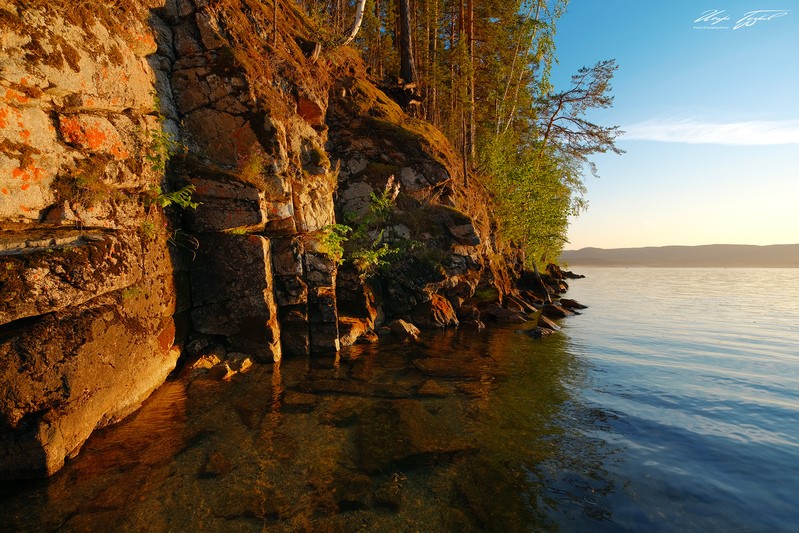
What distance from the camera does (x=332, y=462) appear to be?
5.10 metres

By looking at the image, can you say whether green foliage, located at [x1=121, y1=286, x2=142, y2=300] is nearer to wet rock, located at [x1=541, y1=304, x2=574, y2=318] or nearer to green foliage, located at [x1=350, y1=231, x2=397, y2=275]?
green foliage, located at [x1=350, y1=231, x2=397, y2=275]

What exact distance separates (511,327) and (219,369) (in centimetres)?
1251

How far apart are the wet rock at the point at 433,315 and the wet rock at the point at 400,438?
8095 millimetres

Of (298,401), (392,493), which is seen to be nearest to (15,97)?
(298,401)

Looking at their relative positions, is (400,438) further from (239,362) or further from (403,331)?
(403,331)

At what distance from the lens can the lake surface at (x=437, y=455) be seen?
4.09 m

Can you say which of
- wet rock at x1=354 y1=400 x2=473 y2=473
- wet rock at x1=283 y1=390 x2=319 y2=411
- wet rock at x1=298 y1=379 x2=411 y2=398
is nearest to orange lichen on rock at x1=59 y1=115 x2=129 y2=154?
wet rock at x1=283 y1=390 x2=319 y2=411

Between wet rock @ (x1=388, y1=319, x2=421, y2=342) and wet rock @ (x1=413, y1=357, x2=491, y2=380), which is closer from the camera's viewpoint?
wet rock @ (x1=413, y1=357, x2=491, y2=380)

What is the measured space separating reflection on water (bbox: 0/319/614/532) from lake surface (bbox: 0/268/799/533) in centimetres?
3

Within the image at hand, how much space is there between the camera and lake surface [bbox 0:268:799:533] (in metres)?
4.09

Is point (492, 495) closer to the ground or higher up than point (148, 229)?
closer to the ground

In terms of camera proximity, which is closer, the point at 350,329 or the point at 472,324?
the point at 350,329

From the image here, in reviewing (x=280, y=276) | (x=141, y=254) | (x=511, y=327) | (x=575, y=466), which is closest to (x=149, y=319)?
(x=141, y=254)

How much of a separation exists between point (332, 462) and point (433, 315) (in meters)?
10.6
